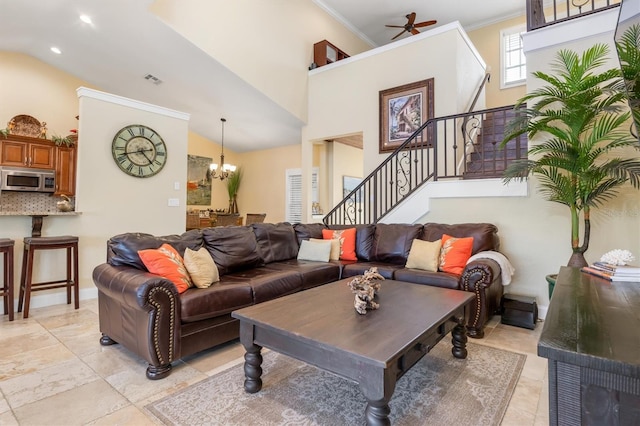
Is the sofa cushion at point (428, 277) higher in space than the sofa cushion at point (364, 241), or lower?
lower

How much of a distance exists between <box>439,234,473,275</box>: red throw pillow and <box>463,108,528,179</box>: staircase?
108 cm

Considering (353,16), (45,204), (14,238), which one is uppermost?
(353,16)

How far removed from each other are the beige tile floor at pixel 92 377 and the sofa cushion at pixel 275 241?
4.44 ft

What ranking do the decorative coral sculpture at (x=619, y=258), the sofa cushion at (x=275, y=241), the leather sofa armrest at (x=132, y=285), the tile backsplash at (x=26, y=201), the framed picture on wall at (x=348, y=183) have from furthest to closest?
the framed picture on wall at (x=348, y=183)
the tile backsplash at (x=26, y=201)
the sofa cushion at (x=275, y=241)
the leather sofa armrest at (x=132, y=285)
the decorative coral sculpture at (x=619, y=258)

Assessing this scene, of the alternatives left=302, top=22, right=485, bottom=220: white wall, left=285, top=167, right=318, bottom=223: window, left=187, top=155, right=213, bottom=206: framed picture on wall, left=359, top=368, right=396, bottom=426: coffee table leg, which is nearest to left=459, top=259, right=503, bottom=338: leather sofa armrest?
left=359, top=368, right=396, bottom=426: coffee table leg

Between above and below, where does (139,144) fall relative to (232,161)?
below

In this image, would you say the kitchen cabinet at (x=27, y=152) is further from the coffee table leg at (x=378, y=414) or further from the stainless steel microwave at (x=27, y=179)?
the coffee table leg at (x=378, y=414)

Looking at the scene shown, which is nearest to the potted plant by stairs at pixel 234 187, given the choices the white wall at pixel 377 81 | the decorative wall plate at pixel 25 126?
the white wall at pixel 377 81

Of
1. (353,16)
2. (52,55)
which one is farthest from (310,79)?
(52,55)

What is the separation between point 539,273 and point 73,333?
15.8 feet

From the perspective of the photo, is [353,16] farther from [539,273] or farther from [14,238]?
[14,238]

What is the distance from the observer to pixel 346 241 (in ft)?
14.1

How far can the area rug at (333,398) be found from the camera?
1.76m

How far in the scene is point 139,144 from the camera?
465 centimetres
